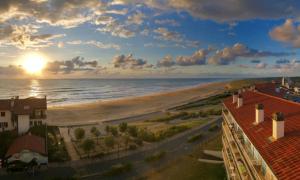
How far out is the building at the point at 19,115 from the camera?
144 feet

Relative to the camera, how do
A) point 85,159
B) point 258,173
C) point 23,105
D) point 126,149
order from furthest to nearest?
point 23,105 → point 126,149 → point 85,159 → point 258,173

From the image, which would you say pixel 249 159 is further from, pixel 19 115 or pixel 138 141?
pixel 19 115

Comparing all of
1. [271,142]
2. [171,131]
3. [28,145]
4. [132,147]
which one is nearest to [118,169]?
[132,147]

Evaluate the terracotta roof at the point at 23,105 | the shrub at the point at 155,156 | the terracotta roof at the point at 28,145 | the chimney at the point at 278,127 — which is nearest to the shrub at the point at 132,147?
the shrub at the point at 155,156

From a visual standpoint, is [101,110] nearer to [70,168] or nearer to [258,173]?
[70,168]

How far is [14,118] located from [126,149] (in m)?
16.8

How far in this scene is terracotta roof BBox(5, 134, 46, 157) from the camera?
3459 centimetres

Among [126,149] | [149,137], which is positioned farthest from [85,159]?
[149,137]

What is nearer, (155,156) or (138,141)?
(155,156)

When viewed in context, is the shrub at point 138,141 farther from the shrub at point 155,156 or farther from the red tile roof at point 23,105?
the red tile roof at point 23,105

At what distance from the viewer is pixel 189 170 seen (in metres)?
32.7

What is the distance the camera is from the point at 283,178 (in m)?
10.5

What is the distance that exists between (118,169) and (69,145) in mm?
13770

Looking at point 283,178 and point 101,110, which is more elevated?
point 283,178
